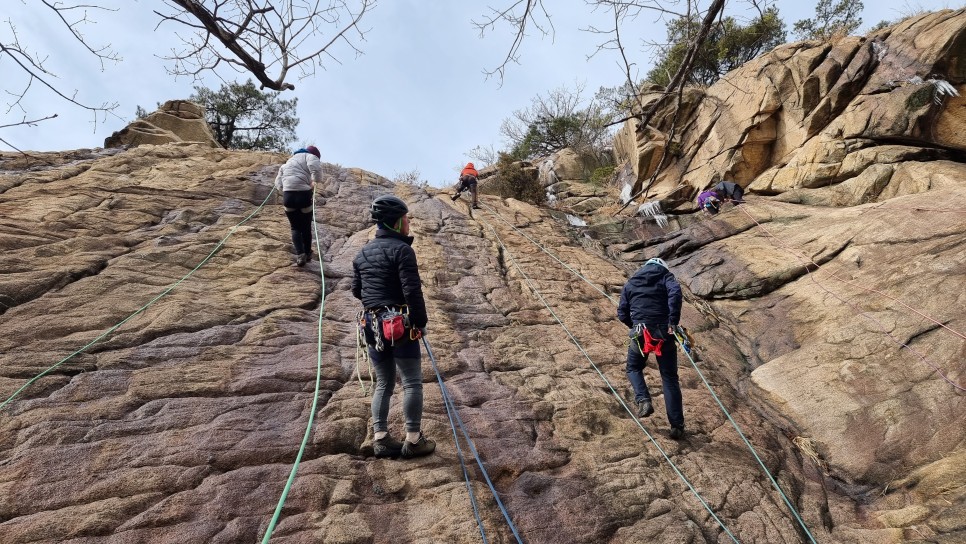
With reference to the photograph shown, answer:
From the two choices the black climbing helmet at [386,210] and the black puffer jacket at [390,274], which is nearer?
the black puffer jacket at [390,274]

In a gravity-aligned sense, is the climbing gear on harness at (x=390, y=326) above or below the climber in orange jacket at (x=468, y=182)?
below

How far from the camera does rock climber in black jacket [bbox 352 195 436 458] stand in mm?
3904

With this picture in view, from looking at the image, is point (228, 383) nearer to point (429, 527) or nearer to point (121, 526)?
point (121, 526)

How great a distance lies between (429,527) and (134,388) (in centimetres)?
279

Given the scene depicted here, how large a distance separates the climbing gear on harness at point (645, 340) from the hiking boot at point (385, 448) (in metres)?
2.73

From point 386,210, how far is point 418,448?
199 centimetres

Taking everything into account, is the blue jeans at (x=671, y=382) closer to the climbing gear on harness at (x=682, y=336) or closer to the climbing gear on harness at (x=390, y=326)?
the climbing gear on harness at (x=682, y=336)

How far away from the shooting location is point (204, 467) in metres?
3.56

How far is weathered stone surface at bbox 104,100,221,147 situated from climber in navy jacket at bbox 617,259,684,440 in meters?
14.0

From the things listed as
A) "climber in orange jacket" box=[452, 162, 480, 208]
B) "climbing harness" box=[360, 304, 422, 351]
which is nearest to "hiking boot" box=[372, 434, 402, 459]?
"climbing harness" box=[360, 304, 422, 351]

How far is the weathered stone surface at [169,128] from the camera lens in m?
14.2

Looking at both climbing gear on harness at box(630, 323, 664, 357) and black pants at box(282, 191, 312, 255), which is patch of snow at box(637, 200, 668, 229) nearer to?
climbing gear on harness at box(630, 323, 664, 357)

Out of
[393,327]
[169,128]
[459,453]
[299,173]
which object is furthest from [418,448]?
[169,128]

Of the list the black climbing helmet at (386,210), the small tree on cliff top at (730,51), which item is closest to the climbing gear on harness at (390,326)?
the black climbing helmet at (386,210)
